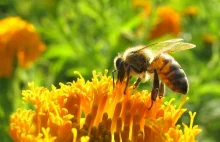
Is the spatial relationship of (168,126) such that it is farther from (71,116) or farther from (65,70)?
(65,70)

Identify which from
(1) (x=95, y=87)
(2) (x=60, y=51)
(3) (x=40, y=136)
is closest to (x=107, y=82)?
(1) (x=95, y=87)

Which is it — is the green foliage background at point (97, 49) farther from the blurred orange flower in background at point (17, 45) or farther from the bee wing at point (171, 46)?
the bee wing at point (171, 46)

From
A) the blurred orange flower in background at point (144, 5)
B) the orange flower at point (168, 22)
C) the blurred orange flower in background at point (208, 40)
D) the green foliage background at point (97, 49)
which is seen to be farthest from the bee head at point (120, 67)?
the blurred orange flower in background at point (208, 40)

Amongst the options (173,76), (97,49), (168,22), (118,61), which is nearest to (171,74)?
(173,76)

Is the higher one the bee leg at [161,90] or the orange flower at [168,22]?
the orange flower at [168,22]

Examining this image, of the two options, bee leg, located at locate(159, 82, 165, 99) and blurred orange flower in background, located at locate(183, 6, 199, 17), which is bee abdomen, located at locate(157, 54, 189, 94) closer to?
bee leg, located at locate(159, 82, 165, 99)

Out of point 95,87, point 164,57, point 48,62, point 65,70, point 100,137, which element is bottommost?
point 100,137

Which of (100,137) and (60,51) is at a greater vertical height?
(60,51)

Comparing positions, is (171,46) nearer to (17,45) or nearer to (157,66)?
(157,66)
